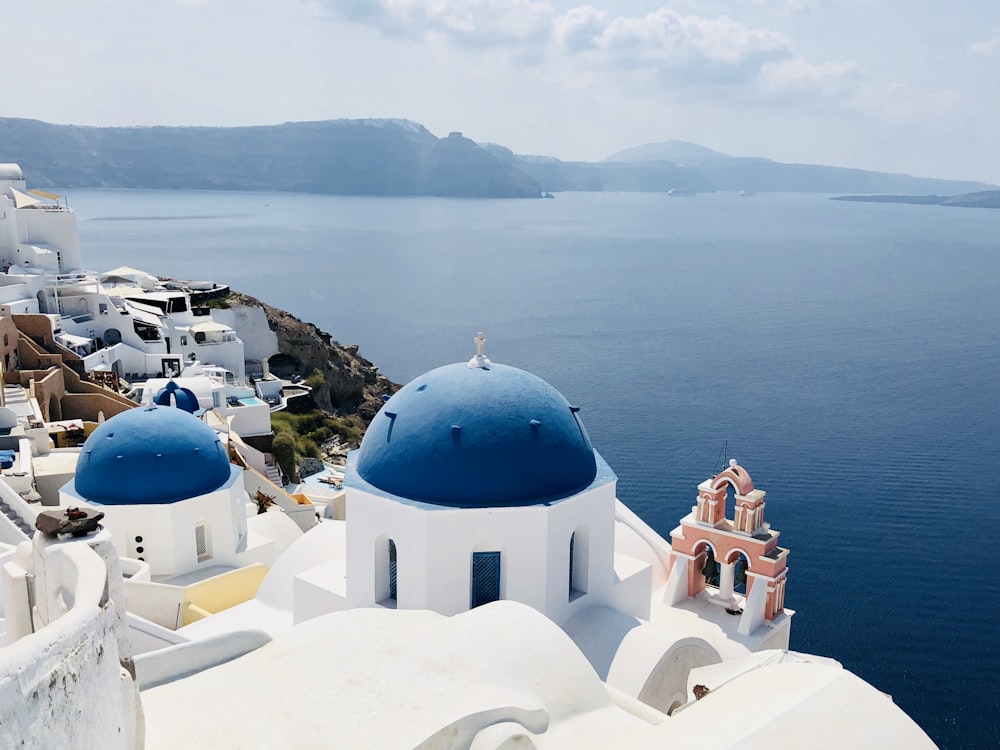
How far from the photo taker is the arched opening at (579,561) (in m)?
11.2

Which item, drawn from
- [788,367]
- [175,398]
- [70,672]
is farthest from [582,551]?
[788,367]

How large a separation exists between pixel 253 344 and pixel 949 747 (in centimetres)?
3326

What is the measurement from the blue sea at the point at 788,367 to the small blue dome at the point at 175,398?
15141mm

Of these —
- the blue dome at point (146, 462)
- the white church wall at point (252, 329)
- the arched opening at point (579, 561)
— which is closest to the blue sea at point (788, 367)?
the white church wall at point (252, 329)

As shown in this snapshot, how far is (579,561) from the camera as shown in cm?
1135

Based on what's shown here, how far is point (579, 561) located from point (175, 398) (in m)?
12.3

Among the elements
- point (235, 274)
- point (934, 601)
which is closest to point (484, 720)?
point (934, 601)

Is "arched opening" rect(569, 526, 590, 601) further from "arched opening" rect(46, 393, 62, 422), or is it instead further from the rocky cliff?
the rocky cliff

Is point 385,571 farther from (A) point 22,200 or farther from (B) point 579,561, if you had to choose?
(A) point 22,200

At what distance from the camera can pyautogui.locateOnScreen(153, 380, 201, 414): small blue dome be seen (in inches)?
775

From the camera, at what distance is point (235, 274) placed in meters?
87.3

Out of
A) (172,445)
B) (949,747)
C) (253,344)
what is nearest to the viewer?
(172,445)

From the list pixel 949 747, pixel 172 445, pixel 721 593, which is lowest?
pixel 949 747

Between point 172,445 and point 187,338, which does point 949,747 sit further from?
point 187,338
